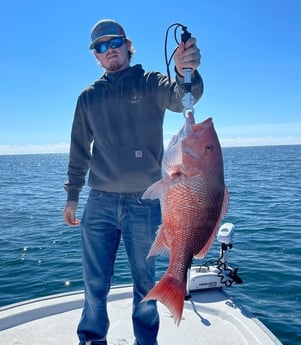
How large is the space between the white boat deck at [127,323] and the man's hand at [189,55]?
2.74 metres

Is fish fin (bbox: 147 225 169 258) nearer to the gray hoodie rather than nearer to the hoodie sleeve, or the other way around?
the gray hoodie

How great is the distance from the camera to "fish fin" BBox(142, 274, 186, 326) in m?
2.33

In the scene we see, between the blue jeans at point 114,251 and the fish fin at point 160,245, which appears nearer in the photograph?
the fish fin at point 160,245

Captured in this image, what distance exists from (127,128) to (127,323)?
229 cm

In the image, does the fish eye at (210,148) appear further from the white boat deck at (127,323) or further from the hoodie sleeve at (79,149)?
the white boat deck at (127,323)

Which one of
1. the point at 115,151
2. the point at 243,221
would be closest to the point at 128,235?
the point at 115,151

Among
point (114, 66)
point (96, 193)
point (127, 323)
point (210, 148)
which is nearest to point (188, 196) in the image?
point (210, 148)

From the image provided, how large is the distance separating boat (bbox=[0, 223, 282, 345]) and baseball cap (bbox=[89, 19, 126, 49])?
9.39 ft

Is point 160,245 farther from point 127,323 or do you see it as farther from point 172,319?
point 172,319

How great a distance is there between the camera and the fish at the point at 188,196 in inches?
87.7

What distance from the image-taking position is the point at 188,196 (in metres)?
2.23

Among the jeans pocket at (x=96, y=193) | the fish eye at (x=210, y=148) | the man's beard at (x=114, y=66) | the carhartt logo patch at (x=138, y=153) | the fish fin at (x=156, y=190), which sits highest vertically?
the man's beard at (x=114, y=66)

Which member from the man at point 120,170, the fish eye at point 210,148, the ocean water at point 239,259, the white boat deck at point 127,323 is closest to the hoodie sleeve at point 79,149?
the man at point 120,170

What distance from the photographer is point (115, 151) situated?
311cm
